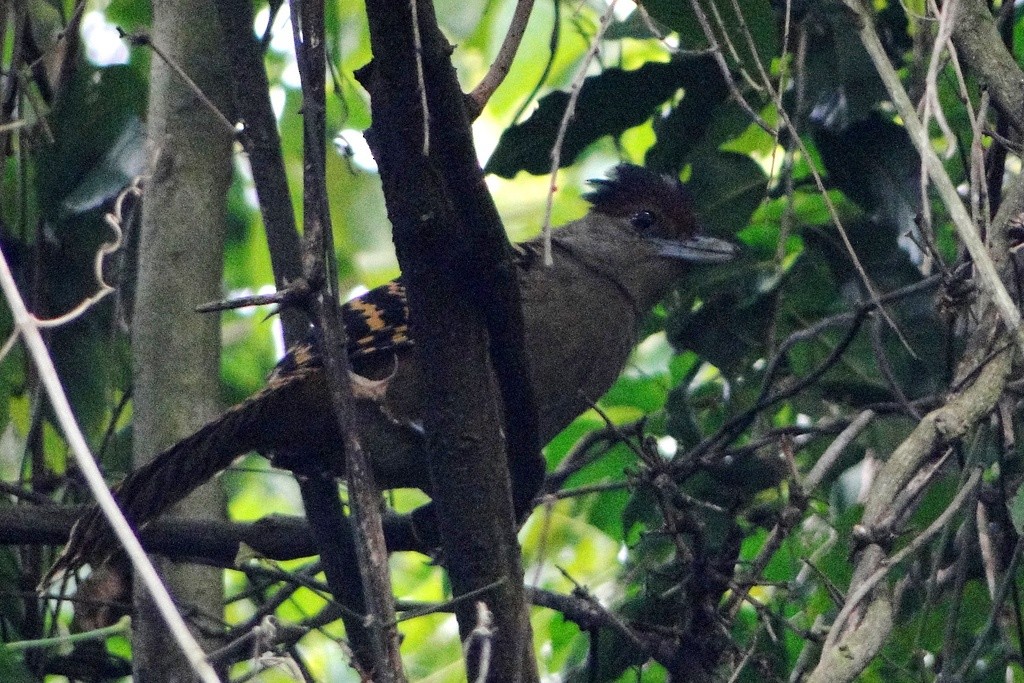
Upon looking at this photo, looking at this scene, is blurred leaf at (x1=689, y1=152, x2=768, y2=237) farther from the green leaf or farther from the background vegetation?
the green leaf

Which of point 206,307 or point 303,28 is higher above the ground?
point 303,28

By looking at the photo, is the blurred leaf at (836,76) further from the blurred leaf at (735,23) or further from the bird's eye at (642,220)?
the bird's eye at (642,220)

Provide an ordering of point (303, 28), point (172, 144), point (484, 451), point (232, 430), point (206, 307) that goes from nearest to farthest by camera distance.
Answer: point (206, 307) → point (303, 28) → point (484, 451) → point (232, 430) → point (172, 144)

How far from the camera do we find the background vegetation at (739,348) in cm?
275

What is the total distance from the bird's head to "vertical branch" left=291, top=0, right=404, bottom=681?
2.26m

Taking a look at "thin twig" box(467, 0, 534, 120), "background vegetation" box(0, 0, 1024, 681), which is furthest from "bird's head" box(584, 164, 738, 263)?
"thin twig" box(467, 0, 534, 120)

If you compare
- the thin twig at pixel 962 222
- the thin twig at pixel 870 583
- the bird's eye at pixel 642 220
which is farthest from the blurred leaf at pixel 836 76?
the thin twig at pixel 870 583

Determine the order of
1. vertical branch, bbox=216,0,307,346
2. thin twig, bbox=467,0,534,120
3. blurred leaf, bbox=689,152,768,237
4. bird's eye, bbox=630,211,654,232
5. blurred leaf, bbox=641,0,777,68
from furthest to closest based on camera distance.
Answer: bird's eye, bbox=630,211,654,232 < blurred leaf, bbox=689,152,768,237 < vertical branch, bbox=216,0,307,346 < blurred leaf, bbox=641,0,777,68 < thin twig, bbox=467,0,534,120

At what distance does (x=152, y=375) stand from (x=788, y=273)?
1.73 meters

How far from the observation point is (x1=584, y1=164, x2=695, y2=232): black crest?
4551 millimetres

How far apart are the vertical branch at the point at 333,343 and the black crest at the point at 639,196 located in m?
2.36

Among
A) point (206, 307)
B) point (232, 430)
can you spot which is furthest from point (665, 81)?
point (206, 307)

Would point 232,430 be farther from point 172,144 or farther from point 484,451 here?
point 484,451

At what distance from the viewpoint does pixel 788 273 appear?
3.75 metres
